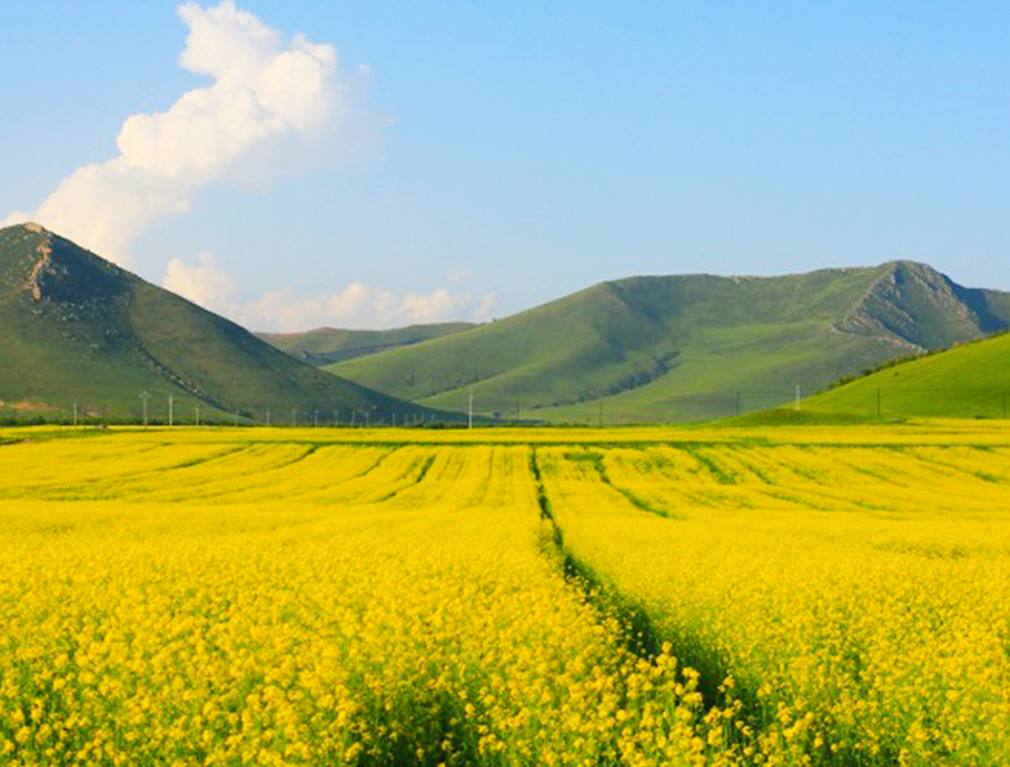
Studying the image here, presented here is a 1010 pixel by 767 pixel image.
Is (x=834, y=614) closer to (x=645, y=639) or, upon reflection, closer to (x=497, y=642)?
(x=645, y=639)

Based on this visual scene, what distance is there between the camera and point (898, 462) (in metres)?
72.4

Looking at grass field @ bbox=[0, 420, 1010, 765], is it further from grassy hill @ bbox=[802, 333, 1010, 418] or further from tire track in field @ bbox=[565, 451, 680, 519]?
grassy hill @ bbox=[802, 333, 1010, 418]

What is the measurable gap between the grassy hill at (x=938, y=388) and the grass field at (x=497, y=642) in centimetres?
11170

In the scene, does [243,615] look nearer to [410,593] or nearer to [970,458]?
[410,593]

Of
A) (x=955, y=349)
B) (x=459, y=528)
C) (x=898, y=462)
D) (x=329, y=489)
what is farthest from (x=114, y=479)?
(x=955, y=349)

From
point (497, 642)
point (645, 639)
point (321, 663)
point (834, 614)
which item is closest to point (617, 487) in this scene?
point (645, 639)

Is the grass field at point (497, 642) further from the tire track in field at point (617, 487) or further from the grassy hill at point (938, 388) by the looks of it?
the grassy hill at point (938, 388)

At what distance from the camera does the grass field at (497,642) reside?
10008 mm

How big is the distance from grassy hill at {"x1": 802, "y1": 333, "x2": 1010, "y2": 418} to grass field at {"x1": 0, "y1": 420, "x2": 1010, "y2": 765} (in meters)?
112

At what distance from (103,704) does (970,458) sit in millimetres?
71378

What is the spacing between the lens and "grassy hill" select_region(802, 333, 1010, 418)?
143875mm

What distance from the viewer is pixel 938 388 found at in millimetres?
155250

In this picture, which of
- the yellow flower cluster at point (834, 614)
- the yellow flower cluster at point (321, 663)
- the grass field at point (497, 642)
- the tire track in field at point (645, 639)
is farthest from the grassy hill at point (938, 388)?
the yellow flower cluster at point (321, 663)

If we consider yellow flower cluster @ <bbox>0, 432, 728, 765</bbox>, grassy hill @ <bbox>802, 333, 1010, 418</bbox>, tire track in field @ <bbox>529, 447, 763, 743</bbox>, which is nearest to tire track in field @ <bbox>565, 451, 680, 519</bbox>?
tire track in field @ <bbox>529, 447, 763, 743</bbox>
